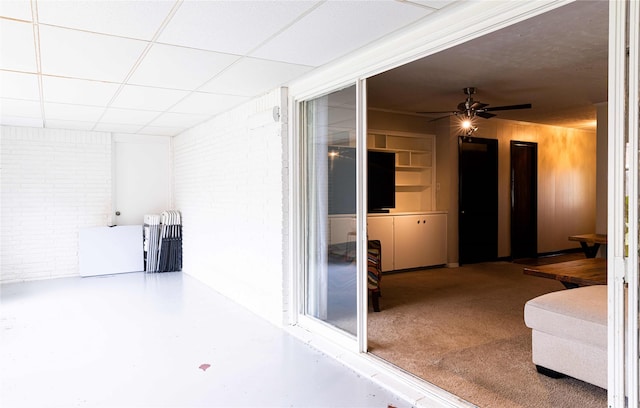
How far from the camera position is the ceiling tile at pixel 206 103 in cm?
452

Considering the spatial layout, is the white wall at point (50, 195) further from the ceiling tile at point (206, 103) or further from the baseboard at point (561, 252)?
the baseboard at point (561, 252)

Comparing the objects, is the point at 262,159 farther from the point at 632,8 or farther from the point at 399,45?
the point at 632,8

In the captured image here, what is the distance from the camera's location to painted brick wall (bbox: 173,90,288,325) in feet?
13.8

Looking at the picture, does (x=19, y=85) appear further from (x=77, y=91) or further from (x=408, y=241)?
(x=408, y=241)

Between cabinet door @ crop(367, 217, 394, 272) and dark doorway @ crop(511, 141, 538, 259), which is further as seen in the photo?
dark doorway @ crop(511, 141, 538, 259)

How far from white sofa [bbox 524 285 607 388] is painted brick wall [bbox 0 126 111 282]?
21.4ft

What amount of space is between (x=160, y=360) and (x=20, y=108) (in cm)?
367

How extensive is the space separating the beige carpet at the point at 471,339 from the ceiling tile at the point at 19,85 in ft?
12.0

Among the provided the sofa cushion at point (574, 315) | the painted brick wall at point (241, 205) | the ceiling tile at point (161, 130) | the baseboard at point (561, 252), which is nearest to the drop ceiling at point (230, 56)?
the painted brick wall at point (241, 205)

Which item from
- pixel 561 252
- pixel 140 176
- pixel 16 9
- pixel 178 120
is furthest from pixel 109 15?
pixel 561 252

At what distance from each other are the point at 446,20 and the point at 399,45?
420 millimetres

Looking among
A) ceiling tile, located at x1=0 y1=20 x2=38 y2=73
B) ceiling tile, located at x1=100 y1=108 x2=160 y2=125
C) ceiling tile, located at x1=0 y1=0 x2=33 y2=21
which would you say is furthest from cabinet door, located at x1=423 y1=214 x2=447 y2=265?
ceiling tile, located at x1=0 y1=0 x2=33 y2=21

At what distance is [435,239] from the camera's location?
22.8ft

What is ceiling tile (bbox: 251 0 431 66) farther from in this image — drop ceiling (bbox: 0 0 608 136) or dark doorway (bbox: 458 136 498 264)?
dark doorway (bbox: 458 136 498 264)
